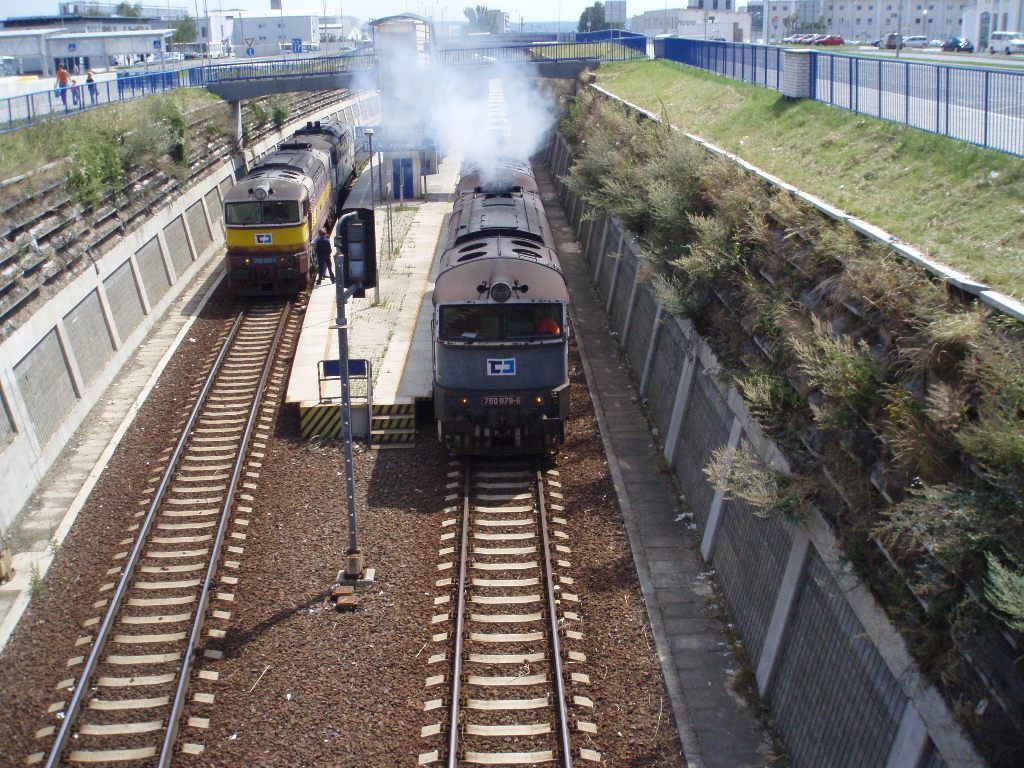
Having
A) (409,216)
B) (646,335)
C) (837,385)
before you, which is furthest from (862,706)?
(409,216)

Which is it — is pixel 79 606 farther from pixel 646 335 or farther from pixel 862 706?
pixel 646 335

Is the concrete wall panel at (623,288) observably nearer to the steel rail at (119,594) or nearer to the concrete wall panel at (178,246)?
the steel rail at (119,594)

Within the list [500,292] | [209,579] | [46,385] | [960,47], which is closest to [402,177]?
[46,385]

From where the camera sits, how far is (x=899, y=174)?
49.9 ft

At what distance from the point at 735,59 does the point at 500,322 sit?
21.3 meters

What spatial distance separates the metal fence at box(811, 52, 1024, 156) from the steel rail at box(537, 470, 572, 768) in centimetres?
902

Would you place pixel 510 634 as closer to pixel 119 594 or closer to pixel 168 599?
pixel 168 599

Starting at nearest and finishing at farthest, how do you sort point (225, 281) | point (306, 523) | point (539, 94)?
point (306, 523) < point (225, 281) < point (539, 94)

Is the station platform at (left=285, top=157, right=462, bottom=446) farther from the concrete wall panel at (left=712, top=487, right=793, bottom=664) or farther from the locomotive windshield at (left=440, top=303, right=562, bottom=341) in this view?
the concrete wall panel at (left=712, top=487, right=793, bottom=664)

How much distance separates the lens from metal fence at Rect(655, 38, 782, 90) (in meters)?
26.8

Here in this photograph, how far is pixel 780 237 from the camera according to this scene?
46.1ft

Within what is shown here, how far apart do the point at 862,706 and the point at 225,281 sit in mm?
21653

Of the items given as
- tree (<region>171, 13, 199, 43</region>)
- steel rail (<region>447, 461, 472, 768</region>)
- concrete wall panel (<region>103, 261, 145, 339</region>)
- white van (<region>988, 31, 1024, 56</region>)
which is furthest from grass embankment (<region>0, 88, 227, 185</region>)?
tree (<region>171, 13, 199, 43</region>)

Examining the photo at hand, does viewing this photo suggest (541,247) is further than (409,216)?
No
